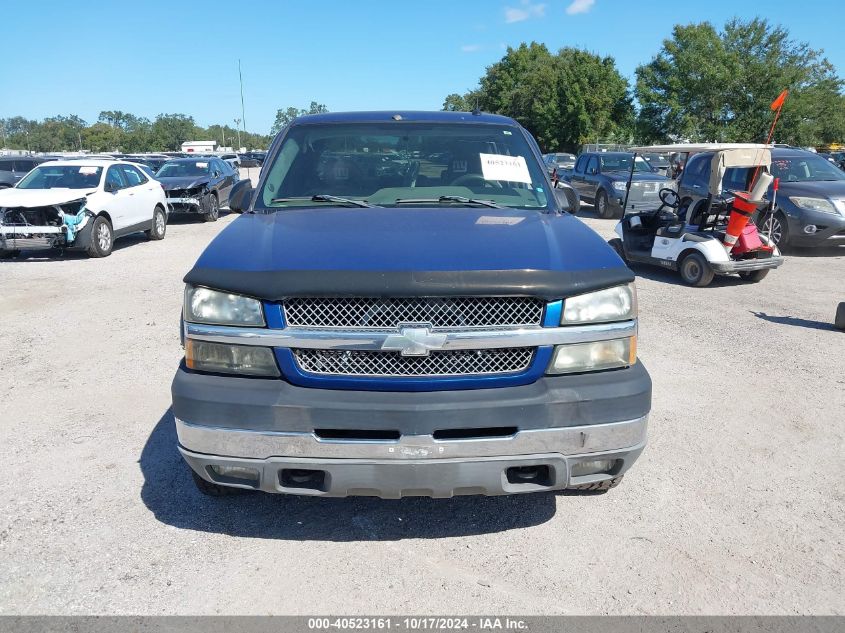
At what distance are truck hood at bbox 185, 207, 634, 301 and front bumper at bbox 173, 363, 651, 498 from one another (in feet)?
1.33

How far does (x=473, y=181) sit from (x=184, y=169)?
54.4 feet

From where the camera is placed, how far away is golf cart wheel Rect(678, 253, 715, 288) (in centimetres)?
913

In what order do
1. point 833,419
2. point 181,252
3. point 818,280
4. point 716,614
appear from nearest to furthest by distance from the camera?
point 716,614 < point 833,419 < point 818,280 < point 181,252

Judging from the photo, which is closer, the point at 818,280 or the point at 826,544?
the point at 826,544

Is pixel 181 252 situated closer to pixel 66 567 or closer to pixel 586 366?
pixel 66 567

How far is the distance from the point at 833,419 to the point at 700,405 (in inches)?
33.5

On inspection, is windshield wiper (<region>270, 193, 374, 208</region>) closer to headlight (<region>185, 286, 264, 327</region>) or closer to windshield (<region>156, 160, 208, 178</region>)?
headlight (<region>185, 286, 264, 327</region>)

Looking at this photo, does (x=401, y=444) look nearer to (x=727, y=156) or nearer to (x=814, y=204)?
(x=727, y=156)

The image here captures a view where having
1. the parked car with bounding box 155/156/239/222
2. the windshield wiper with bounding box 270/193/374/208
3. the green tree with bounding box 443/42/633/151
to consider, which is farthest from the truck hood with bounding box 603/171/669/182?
the green tree with bounding box 443/42/633/151

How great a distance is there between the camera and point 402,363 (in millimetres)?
2734

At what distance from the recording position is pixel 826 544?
316 centimetres

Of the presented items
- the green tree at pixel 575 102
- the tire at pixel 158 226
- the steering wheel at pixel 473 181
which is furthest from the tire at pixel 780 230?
the green tree at pixel 575 102

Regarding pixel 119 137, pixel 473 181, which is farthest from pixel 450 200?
pixel 119 137

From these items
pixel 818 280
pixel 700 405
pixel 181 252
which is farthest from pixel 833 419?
pixel 181 252
